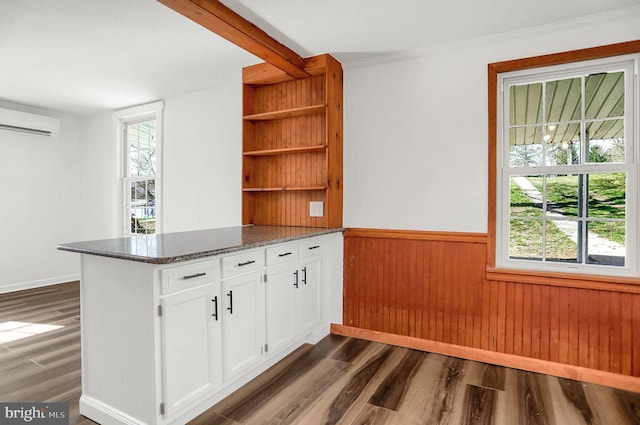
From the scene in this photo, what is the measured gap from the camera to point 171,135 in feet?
14.3

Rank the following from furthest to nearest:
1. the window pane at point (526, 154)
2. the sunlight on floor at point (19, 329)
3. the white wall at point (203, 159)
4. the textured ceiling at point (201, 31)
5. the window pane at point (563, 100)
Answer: the white wall at point (203, 159), the sunlight on floor at point (19, 329), the window pane at point (526, 154), the window pane at point (563, 100), the textured ceiling at point (201, 31)

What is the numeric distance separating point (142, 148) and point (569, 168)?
4908mm

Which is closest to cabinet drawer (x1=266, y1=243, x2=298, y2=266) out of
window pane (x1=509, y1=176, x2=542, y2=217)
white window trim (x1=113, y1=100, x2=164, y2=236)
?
window pane (x1=509, y1=176, x2=542, y2=217)

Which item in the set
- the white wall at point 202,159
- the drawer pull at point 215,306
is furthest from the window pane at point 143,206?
the drawer pull at point 215,306

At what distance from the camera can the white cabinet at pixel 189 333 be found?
176 centimetres

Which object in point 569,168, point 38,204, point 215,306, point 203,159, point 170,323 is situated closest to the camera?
point 170,323

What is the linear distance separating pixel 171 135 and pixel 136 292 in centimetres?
307

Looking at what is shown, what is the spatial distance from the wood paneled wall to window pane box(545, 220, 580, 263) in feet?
0.66

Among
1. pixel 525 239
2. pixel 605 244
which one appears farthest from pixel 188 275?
pixel 605 244

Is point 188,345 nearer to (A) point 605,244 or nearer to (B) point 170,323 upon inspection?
(B) point 170,323

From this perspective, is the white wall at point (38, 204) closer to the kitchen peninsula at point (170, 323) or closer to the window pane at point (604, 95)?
the kitchen peninsula at point (170, 323)

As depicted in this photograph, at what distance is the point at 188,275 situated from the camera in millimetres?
1856

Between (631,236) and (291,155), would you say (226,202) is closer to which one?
(291,155)

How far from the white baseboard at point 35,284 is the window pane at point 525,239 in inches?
232
